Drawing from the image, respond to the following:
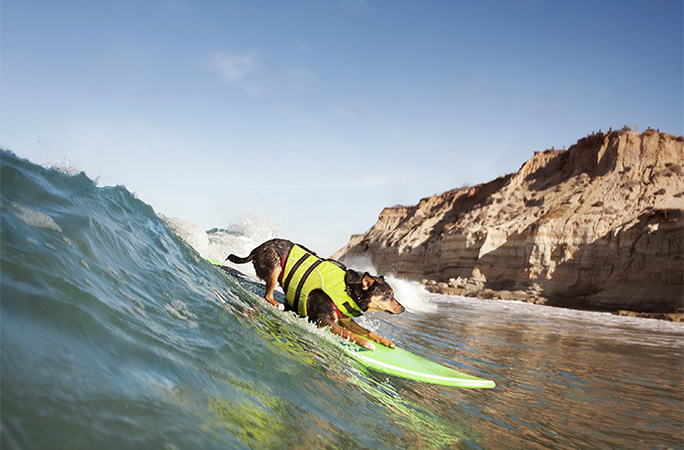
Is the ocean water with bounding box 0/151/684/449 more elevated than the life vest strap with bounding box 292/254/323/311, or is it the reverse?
the life vest strap with bounding box 292/254/323/311

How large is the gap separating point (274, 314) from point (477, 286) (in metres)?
27.3

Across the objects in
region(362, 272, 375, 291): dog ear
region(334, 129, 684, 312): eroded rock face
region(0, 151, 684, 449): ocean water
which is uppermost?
region(334, 129, 684, 312): eroded rock face

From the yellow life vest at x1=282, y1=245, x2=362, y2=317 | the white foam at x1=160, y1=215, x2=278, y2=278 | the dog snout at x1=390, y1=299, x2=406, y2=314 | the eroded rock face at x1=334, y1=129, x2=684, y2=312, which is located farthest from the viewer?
the eroded rock face at x1=334, y1=129, x2=684, y2=312

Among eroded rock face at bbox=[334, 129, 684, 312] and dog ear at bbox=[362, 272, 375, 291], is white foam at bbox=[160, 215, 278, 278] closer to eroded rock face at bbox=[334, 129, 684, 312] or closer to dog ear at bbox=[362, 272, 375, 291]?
dog ear at bbox=[362, 272, 375, 291]

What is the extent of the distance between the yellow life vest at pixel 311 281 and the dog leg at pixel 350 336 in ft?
0.73

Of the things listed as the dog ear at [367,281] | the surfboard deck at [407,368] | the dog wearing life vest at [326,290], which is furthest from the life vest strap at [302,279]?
the surfboard deck at [407,368]

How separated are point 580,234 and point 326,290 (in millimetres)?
26937

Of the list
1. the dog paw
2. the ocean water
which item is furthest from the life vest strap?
the dog paw

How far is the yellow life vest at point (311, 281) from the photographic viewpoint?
5.13 m

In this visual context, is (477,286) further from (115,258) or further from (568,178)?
(115,258)

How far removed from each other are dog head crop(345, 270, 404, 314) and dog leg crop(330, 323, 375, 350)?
0.34 m

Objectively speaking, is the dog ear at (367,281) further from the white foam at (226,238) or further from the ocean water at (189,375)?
the white foam at (226,238)

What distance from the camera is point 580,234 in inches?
1070

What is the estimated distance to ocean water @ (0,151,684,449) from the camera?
1444mm
